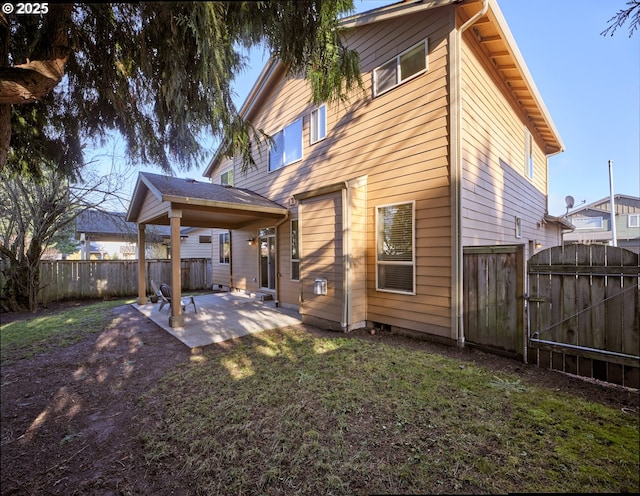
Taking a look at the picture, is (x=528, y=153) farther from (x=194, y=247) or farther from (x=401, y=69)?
(x=194, y=247)

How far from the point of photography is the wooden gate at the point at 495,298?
388cm

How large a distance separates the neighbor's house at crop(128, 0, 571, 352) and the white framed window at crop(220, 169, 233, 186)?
4716 millimetres

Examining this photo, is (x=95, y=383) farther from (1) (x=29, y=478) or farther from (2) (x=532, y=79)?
(2) (x=532, y=79)

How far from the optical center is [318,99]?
3.54 m

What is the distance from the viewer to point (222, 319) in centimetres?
677

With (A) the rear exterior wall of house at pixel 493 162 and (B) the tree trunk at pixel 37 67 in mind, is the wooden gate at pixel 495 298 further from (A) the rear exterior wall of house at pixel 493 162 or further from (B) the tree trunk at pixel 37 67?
(B) the tree trunk at pixel 37 67

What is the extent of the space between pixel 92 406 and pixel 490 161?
7.72 m

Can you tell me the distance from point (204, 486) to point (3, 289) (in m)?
10.8

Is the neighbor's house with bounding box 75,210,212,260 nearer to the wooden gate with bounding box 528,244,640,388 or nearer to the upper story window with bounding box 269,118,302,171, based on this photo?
the upper story window with bounding box 269,118,302,171

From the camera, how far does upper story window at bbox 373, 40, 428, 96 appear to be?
201 inches

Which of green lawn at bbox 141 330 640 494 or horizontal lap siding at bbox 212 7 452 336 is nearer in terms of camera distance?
green lawn at bbox 141 330 640 494

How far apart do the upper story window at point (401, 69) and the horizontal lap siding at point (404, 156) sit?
0.12m

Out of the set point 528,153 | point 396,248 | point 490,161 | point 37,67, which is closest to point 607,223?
point 528,153

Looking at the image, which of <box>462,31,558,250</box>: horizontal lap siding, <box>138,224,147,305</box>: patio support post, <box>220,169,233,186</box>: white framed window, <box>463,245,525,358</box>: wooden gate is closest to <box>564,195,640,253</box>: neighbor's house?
<box>462,31,558,250</box>: horizontal lap siding
